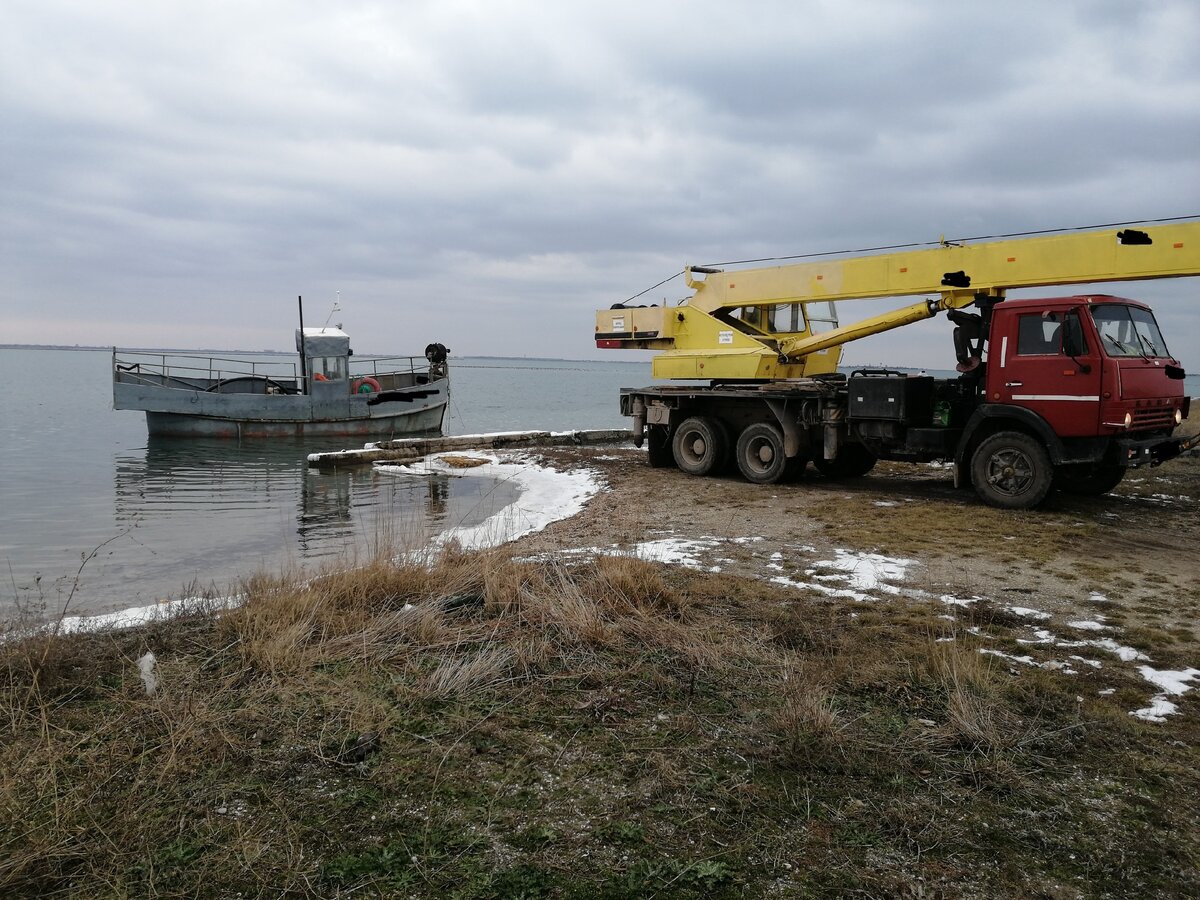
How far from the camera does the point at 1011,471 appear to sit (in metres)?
10.9

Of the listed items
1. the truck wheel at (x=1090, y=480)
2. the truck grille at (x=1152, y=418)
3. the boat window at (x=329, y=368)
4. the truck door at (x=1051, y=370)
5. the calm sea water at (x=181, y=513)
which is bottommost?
the calm sea water at (x=181, y=513)

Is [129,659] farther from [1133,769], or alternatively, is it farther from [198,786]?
[1133,769]

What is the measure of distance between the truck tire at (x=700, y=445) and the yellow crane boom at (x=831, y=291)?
36.1 inches

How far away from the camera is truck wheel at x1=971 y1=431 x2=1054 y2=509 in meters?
10.5

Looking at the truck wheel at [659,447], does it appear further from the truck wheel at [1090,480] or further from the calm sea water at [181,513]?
the truck wheel at [1090,480]

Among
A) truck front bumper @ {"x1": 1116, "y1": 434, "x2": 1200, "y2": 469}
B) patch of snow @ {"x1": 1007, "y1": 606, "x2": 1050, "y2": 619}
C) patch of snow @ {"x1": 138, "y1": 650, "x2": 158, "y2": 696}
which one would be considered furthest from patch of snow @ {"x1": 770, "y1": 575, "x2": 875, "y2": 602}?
truck front bumper @ {"x1": 1116, "y1": 434, "x2": 1200, "y2": 469}

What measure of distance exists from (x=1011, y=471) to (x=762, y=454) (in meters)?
4.23

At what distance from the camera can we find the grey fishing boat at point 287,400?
88.6ft

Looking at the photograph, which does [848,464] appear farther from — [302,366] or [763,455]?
[302,366]

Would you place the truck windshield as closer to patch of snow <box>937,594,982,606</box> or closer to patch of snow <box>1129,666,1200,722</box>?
patch of snow <box>937,594,982,606</box>

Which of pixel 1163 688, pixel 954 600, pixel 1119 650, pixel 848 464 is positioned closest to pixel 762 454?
pixel 848 464

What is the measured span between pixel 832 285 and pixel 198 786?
11.7 metres

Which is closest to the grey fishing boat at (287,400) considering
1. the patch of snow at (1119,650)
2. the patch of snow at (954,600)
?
the patch of snow at (954,600)

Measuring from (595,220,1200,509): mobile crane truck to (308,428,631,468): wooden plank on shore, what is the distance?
6.74m
